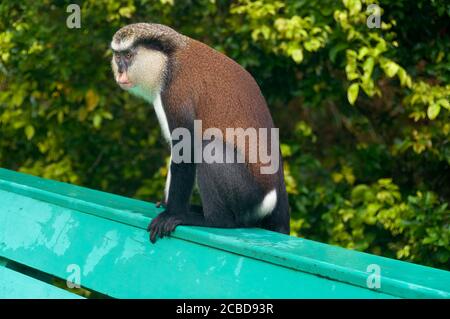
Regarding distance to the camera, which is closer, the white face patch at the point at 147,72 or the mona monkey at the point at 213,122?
the mona monkey at the point at 213,122

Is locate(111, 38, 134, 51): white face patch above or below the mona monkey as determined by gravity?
above

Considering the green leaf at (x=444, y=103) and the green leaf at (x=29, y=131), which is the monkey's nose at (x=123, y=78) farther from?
the green leaf at (x=444, y=103)

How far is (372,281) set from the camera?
194 cm

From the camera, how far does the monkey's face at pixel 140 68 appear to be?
11.9ft

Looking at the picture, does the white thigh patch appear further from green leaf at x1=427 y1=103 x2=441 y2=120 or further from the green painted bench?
green leaf at x1=427 y1=103 x2=441 y2=120

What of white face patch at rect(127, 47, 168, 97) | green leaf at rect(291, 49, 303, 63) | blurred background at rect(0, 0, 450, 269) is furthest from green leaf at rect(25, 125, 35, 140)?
green leaf at rect(291, 49, 303, 63)

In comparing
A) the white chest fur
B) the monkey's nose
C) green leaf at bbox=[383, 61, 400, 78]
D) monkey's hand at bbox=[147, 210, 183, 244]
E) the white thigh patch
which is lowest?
the white thigh patch

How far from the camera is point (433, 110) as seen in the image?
166 inches

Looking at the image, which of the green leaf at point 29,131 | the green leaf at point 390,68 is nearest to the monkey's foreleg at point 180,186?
the green leaf at point 390,68

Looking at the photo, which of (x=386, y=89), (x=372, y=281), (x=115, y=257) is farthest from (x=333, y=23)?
(x=372, y=281)

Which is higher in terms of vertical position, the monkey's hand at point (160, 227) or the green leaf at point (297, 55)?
the green leaf at point (297, 55)

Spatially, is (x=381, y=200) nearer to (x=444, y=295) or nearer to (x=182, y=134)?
(x=182, y=134)

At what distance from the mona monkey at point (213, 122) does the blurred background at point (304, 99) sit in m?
0.94

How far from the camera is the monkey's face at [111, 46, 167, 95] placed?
11.9 feet
